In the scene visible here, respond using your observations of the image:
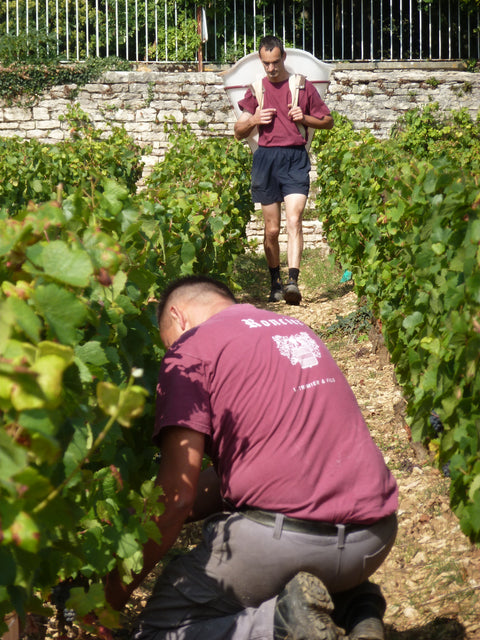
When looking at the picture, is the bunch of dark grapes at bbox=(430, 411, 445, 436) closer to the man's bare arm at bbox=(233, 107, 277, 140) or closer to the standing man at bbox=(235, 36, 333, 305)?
the standing man at bbox=(235, 36, 333, 305)

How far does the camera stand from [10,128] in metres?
14.1

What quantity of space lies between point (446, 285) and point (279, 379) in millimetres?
1008

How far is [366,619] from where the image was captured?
7.78 ft

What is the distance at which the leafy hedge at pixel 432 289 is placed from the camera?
2.71 metres

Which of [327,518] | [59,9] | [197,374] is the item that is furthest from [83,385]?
[59,9]

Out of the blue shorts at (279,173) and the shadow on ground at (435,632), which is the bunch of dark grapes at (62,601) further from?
the blue shorts at (279,173)

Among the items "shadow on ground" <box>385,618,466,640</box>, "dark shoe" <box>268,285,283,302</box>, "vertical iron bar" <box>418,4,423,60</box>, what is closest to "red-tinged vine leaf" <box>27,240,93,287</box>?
"shadow on ground" <box>385,618,466,640</box>

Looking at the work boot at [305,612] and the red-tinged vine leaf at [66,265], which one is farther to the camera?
the work boot at [305,612]

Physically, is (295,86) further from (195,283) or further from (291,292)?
(195,283)

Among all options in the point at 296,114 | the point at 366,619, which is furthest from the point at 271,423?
the point at 296,114

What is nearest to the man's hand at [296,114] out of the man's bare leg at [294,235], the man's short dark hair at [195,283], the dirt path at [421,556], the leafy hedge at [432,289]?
the man's bare leg at [294,235]

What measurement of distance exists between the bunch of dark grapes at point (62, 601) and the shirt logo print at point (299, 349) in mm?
889

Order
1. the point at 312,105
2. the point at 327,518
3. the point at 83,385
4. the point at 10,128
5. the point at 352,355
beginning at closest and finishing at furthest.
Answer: the point at 83,385, the point at 327,518, the point at 352,355, the point at 312,105, the point at 10,128

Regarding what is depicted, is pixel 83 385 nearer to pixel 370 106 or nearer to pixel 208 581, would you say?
pixel 208 581
